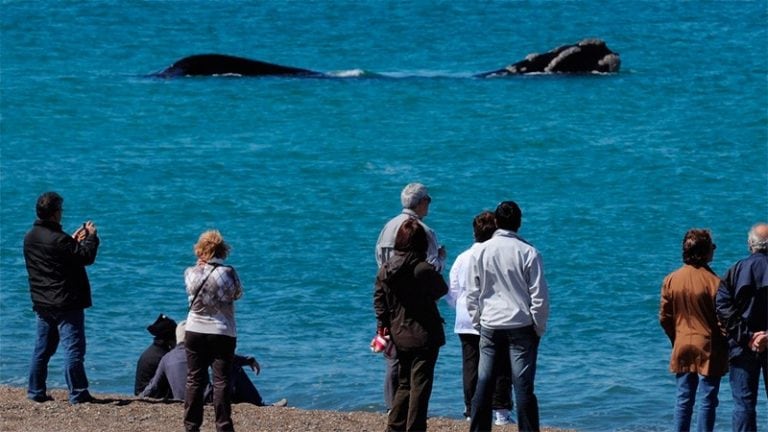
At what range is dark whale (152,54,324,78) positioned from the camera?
137 feet

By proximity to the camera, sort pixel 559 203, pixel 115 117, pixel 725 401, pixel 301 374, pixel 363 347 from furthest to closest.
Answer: pixel 115 117, pixel 559 203, pixel 363 347, pixel 301 374, pixel 725 401

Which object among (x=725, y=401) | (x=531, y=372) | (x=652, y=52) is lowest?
(x=725, y=401)

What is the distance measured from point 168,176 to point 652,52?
2317 centimetres

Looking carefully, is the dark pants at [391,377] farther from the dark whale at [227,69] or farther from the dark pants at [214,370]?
the dark whale at [227,69]

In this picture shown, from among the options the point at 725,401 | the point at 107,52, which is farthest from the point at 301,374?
the point at 107,52

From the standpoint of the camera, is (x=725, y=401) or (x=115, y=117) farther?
(x=115, y=117)

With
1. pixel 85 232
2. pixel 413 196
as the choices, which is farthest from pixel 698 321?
pixel 85 232

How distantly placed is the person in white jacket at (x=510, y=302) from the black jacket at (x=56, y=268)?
3.08 m

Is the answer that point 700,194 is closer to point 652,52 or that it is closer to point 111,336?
point 111,336

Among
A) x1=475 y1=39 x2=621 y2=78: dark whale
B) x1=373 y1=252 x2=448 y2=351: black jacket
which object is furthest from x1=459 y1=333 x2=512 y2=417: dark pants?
x1=475 y1=39 x2=621 y2=78: dark whale

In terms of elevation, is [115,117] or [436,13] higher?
[436,13]

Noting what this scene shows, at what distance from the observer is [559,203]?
1051 inches

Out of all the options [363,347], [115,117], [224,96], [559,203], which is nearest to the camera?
[363,347]

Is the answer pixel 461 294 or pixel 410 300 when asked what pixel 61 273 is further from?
pixel 410 300
